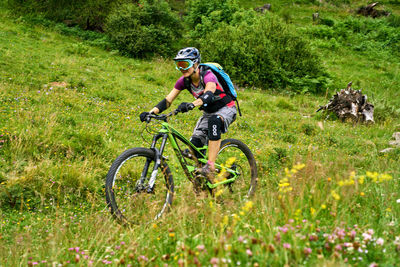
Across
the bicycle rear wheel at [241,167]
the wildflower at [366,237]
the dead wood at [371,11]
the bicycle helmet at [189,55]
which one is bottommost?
the bicycle rear wheel at [241,167]

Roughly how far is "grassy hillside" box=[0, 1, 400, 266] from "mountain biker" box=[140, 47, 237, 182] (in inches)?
37.5

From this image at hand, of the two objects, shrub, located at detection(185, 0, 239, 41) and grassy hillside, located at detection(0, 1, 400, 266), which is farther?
shrub, located at detection(185, 0, 239, 41)

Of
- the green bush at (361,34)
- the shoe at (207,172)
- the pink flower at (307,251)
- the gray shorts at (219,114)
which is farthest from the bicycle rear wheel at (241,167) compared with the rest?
the green bush at (361,34)

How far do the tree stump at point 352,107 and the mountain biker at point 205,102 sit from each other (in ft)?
29.9

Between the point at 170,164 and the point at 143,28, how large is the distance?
13674mm

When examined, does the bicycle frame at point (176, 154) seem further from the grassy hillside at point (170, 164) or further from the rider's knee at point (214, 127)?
the grassy hillside at point (170, 164)

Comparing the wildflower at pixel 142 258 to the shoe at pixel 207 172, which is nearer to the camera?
the wildflower at pixel 142 258

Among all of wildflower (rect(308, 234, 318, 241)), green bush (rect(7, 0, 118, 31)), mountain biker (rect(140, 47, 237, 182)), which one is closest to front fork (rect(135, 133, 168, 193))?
mountain biker (rect(140, 47, 237, 182))

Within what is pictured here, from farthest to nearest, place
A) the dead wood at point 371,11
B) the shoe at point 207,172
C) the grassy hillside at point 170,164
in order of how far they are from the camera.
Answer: the dead wood at point 371,11, the shoe at point 207,172, the grassy hillside at point 170,164

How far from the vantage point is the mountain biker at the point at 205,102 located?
16.8 ft

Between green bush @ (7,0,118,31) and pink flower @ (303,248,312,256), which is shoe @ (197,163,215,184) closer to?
pink flower @ (303,248,312,256)

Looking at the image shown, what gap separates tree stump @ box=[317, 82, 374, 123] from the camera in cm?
1298

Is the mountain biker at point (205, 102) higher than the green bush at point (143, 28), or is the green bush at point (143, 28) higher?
the green bush at point (143, 28)

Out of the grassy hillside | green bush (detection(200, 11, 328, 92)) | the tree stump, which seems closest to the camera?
the grassy hillside
